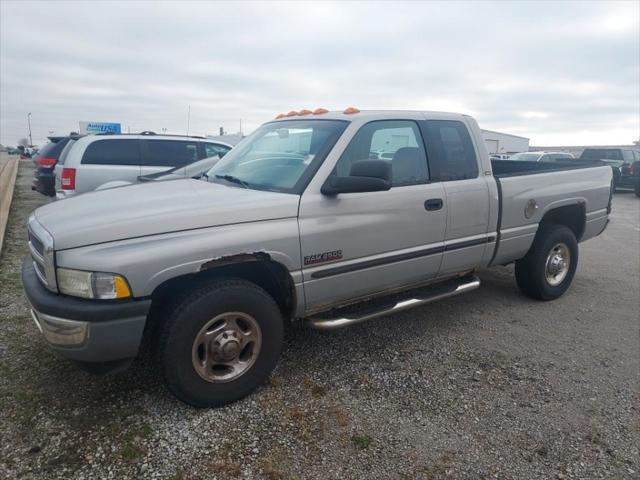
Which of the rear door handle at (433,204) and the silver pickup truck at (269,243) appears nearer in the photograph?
the silver pickup truck at (269,243)

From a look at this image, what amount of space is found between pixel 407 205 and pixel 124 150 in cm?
675

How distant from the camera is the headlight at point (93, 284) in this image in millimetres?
2510

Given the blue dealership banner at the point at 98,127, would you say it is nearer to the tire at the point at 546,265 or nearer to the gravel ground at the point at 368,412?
the gravel ground at the point at 368,412

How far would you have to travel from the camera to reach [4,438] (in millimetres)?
2650

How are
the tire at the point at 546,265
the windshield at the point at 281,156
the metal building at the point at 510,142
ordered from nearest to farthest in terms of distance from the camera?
the windshield at the point at 281,156 → the tire at the point at 546,265 → the metal building at the point at 510,142

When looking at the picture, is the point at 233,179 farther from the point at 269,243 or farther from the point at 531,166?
the point at 531,166

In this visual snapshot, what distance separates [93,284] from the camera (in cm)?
→ 251

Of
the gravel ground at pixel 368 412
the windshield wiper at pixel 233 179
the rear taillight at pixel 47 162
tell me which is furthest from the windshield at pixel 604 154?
the windshield wiper at pixel 233 179

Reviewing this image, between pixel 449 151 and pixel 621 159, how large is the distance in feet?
59.9

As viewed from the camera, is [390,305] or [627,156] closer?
[390,305]

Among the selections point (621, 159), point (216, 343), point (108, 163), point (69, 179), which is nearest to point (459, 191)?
point (216, 343)

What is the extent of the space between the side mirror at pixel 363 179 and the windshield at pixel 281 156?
0.68 ft

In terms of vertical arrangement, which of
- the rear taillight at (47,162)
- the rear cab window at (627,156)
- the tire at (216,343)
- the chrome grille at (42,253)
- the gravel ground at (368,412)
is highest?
the rear cab window at (627,156)

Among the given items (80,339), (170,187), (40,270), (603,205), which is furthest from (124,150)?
(603,205)
